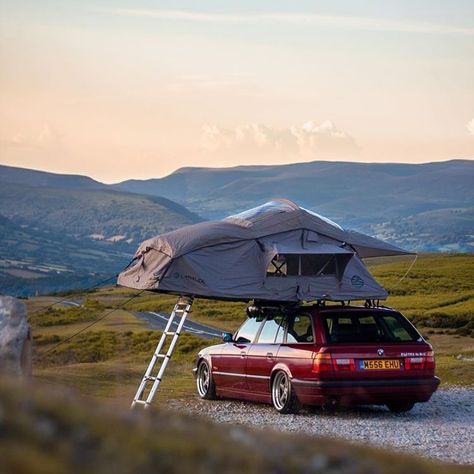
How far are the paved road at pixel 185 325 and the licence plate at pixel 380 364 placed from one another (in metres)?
38.6

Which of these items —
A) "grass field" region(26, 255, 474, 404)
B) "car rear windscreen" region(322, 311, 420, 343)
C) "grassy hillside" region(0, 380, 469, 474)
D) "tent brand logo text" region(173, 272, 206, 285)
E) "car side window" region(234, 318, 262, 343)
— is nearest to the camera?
"grassy hillside" region(0, 380, 469, 474)

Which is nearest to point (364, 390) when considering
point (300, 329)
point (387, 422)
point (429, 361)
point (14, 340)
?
point (387, 422)

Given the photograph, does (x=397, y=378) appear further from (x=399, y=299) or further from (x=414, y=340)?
(x=399, y=299)

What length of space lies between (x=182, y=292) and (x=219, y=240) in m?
1.25

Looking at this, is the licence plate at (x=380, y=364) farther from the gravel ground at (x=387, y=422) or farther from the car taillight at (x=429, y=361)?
the gravel ground at (x=387, y=422)

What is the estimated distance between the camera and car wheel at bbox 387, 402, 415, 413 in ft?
57.5

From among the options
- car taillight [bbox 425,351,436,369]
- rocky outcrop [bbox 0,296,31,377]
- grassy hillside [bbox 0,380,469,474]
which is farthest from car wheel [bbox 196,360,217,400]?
grassy hillside [bbox 0,380,469,474]

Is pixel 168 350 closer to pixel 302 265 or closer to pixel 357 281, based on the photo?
pixel 302 265

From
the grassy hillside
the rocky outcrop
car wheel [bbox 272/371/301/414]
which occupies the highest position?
the grassy hillside

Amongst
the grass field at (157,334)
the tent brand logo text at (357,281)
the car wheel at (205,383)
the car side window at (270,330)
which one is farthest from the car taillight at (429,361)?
the grass field at (157,334)

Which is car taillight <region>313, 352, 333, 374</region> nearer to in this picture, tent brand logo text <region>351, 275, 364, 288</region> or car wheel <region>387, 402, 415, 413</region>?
car wheel <region>387, 402, 415, 413</region>

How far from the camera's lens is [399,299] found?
284 feet

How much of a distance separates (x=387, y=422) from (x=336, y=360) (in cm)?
117

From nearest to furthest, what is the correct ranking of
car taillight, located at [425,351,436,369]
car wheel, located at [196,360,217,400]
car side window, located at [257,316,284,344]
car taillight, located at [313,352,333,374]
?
car taillight, located at [313,352,333,374], car taillight, located at [425,351,436,369], car side window, located at [257,316,284,344], car wheel, located at [196,360,217,400]
